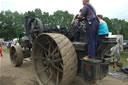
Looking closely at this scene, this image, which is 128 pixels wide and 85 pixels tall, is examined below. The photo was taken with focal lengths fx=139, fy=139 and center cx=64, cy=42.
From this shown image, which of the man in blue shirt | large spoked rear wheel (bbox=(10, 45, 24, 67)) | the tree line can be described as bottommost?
large spoked rear wheel (bbox=(10, 45, 24, 67))

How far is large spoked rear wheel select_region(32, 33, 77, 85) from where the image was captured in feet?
9.27

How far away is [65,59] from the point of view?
2773mm

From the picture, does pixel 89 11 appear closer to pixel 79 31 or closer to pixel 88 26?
pixel 88 26

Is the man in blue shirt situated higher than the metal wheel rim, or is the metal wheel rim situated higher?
the man in blue shirt

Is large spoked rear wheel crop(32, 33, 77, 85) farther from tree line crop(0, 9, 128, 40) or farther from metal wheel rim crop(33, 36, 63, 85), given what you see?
tree line crop(0, 9, 128, 40)

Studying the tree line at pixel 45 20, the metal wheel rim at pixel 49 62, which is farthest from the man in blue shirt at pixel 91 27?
the tree line at pixel 45 20

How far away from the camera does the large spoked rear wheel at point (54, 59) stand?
2826 millimetres

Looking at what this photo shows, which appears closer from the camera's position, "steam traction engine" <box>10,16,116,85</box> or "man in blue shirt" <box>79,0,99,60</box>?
"steam traction engine" <box>10,16,116,85</box>

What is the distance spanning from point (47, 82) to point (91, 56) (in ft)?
4.52

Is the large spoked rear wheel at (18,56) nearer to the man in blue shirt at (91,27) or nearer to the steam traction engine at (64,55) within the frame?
the steam traction engine at (64,55)

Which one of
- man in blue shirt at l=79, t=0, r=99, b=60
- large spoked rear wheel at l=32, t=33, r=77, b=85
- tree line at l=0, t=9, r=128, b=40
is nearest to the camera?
large spoked rear wheel at l=32, t=33, r=77, b=85

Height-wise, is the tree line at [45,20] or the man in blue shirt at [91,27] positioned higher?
the tree line at [45,20]

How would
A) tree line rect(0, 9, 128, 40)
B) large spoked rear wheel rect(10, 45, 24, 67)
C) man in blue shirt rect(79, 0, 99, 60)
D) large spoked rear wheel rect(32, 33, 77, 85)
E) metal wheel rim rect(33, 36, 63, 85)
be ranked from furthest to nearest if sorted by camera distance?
tree line rect(0, 9, 128, 40) → large spoked rear wheel rect(10, 45, 24, 67) → metal wheel rim rect(33, 36, 63, 85) → man in blue shirt rect(79, 0, 99, 60) → large spoked rear wheel rect(32, 33, 77, 85)

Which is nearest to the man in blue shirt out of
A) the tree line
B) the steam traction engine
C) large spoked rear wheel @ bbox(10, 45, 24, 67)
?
the steam traction engine
